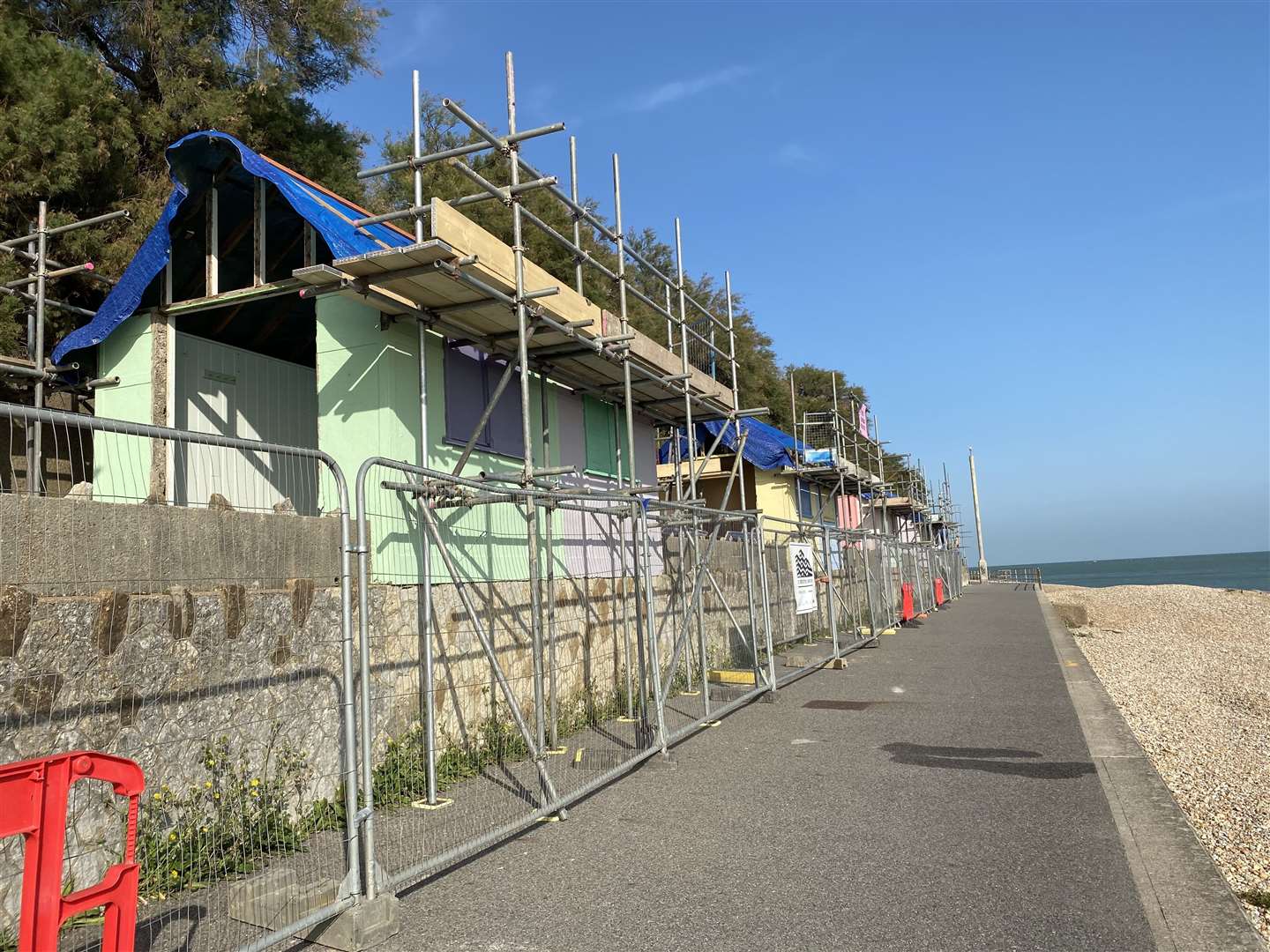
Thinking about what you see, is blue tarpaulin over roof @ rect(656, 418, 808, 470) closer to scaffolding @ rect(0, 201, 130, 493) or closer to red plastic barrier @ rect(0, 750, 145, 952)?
scaffolding @ rect(0, 201, 130, 493)

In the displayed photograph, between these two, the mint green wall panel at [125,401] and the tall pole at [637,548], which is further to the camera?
the mint green wall panel at [125,401]

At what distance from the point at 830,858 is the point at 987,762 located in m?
2.94

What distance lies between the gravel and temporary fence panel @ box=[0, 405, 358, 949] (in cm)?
511

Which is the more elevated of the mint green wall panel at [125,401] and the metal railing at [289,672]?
the mint green wall panel at [125,401]

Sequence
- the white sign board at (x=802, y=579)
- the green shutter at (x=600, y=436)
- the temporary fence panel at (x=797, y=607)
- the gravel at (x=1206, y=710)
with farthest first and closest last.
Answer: the temporary fence panel at (x=797, y=607) → the white sign board at (x=802, y=579) → the green shutter at (x=600, y=436) → the gravel at (x=1206, y=710)

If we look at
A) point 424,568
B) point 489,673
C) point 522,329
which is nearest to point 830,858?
point 424,568

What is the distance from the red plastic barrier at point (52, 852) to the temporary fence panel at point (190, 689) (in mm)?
1428

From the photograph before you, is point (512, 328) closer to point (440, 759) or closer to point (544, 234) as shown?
point (440, 759)

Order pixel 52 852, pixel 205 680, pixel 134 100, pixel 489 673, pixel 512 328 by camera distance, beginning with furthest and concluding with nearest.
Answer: pixel 134 100, pixel 512 328, pixel 489 673, pixel 205 680, pixel 52 852

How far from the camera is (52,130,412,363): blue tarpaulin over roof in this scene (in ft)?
27.6

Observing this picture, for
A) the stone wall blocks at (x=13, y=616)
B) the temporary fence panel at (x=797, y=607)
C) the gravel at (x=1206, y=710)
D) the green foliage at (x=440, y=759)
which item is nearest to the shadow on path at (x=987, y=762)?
the gravel at (x=1206, y=710)

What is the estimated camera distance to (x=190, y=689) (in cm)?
531

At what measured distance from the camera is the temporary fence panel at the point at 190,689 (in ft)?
14.3

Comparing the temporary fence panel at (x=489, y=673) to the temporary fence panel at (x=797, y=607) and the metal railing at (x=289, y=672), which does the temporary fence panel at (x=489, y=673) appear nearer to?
the metal railing at (x=289, y=672)
